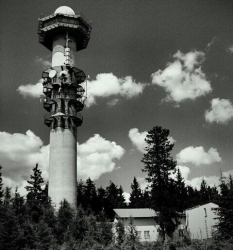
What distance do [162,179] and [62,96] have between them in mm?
18924

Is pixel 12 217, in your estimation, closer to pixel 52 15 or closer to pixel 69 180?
pixel 69 180

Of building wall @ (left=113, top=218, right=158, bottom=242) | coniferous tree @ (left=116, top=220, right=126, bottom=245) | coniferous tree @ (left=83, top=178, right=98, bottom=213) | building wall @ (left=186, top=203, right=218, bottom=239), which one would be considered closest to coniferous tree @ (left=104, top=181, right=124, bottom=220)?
coniferous tree @ (left=83, top=178, right=98, bottom=213)

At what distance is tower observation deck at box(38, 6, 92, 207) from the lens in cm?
4503

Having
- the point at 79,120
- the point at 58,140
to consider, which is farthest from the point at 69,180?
the point at 79,120

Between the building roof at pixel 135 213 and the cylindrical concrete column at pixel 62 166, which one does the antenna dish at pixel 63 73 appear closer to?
the cylindrical concrete column at pixel 62 166

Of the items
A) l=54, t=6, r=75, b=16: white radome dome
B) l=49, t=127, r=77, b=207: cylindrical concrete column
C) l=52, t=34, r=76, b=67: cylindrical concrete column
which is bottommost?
l=49, t=127, r=77, b=207: cylindrical concrete column

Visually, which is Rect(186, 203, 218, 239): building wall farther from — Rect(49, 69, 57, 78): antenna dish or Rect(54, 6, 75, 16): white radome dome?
Rect(54, 6, 75, 16): white radome dome

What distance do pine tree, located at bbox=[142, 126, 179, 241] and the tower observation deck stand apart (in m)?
10.9

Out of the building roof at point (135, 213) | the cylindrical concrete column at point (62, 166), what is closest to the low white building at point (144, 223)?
the building roof at point (135, 213)

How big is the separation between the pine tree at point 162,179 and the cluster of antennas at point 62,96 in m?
11.7

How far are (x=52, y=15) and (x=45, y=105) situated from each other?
45.7ft

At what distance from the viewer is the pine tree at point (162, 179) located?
143 feet

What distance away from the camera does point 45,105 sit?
1937 inches

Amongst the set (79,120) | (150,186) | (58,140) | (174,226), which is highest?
(79,120)
